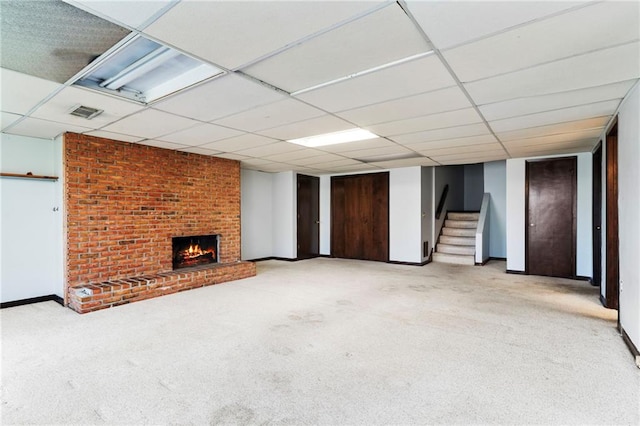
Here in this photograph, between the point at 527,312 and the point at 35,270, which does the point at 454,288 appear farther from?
the point at 35,270

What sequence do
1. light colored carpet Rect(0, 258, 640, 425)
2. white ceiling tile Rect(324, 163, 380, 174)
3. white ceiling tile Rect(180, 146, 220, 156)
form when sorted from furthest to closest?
white ceiling tile Rect(324, 163, 380, 174) < white ceiling tile Rect(180, 146, 220, 156) < light colored carpet Rect(0, 258, 640, 425)

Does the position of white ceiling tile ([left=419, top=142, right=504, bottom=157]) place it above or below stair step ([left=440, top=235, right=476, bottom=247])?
above

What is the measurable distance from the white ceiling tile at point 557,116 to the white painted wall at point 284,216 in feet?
16.9

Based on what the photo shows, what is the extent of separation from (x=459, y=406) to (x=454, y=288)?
3.42 m

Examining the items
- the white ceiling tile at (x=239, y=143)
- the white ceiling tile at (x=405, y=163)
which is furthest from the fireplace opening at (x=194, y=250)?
the white ceiling tile at (x=405, y=163)

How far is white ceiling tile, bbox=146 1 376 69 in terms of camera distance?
173 cm

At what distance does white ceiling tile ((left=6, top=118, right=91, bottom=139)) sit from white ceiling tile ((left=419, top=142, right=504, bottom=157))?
5118 mm

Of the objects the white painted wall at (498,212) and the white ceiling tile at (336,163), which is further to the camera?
the white painted wall at (498,212)

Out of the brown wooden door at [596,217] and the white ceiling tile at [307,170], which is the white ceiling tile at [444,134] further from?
the white ceiling tile at [307,170]

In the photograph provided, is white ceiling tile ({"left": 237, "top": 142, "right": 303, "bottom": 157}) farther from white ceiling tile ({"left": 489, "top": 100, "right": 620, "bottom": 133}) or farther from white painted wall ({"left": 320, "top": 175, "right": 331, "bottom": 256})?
white painted wall ({"left": 320, "top": 175, "right": 331, "bottom": 256})

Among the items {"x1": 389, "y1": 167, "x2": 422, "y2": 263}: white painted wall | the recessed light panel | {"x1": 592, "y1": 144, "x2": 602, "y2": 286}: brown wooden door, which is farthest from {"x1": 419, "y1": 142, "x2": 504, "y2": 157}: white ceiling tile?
the recessed light panel

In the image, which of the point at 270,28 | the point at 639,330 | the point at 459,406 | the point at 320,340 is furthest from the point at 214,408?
the point at 639,330

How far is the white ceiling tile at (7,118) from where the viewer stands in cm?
364

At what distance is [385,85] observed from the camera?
278 cm
